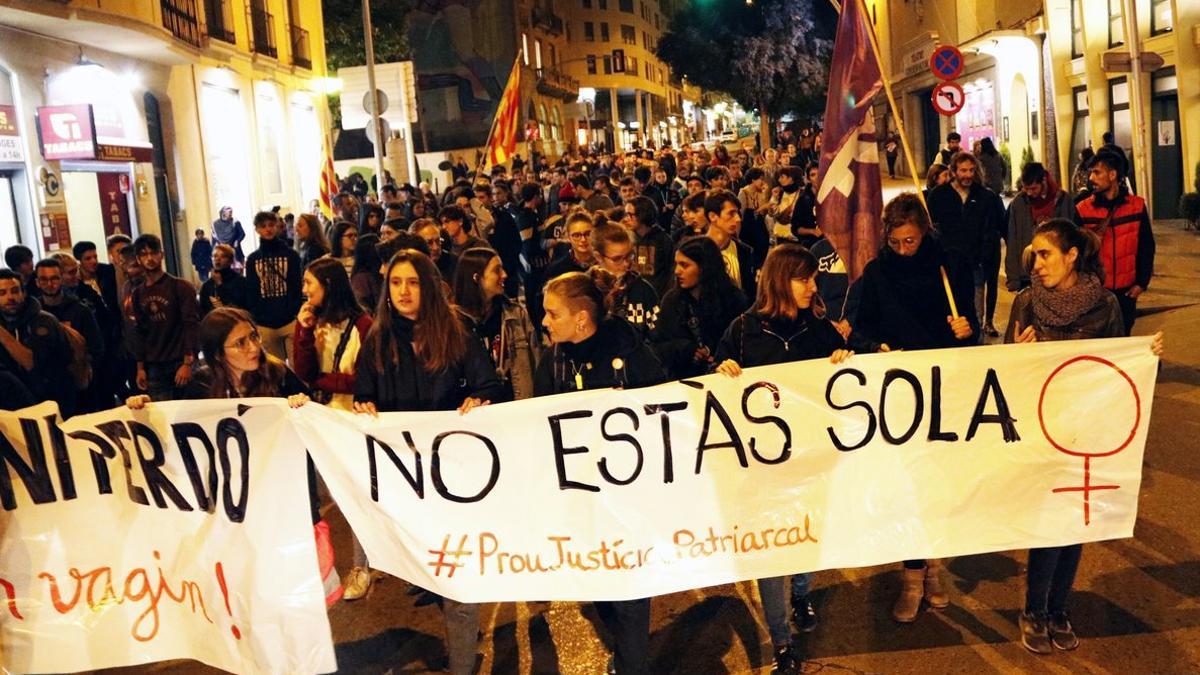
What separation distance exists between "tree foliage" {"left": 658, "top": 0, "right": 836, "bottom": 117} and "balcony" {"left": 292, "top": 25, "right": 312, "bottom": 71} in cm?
2176

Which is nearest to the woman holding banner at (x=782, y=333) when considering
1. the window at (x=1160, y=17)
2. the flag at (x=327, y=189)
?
the flag at (x=327, y=189)

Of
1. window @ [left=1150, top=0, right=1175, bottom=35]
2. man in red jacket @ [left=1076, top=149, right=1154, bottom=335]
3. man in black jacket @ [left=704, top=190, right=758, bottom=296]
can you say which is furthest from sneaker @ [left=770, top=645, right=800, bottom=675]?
window @ [left=1150, top=0, right=1175, bottom=35]

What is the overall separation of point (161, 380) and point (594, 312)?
4.73 m

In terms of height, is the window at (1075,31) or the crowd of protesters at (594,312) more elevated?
the window at (1075,31)

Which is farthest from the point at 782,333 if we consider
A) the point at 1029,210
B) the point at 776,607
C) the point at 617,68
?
the point at 617,68

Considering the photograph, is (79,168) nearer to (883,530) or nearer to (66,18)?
(66,18)

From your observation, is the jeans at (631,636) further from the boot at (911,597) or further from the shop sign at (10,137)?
the shop sign at (10,137)

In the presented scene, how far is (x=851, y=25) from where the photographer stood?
5.56 meters

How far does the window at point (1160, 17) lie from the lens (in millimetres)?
19281

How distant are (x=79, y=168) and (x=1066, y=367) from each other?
52.0 ft

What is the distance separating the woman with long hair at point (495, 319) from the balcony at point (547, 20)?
224ft

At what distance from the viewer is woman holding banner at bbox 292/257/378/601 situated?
5.74m

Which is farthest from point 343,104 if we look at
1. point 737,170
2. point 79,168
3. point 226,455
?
point 226,455

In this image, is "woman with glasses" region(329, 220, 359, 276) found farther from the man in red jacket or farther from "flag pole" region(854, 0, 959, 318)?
the man in red jacket
